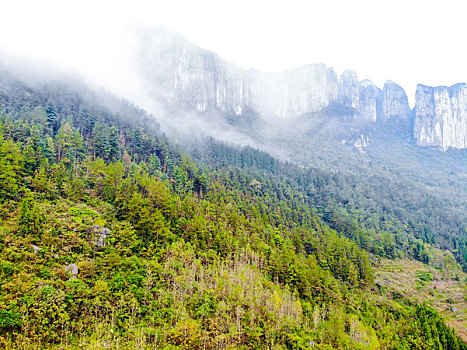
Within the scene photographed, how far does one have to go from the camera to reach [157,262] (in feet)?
142

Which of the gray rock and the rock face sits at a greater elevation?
the gray rock

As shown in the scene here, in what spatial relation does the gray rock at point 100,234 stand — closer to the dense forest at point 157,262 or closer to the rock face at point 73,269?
the dense forest at point 157,262

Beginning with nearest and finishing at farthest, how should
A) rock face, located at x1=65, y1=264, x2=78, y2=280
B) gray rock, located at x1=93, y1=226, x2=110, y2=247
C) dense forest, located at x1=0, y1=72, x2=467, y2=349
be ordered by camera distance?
1. dense forest, located at x1=0, y1=72, x2=467, y2=349
2. rock face, located at x1=65, y1=264, x2=78, y2=280
3. gray rock, located at x1=93, y1=226, x2=110, y2=247

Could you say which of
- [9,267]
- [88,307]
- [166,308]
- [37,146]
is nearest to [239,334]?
[166,308]

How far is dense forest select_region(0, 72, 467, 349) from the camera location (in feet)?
98.1

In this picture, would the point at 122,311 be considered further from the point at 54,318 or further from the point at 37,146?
the point at 37,146

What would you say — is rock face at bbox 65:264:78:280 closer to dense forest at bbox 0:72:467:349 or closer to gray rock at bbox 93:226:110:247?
dense forest at bbox 0:72:467:349

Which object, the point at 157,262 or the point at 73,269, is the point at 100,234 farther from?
the point at 157,262

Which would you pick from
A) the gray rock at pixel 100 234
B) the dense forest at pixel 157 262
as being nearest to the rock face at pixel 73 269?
the dense forest at pixel 157 262

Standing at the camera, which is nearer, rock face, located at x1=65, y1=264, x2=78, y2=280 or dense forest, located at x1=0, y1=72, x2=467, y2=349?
dense forest, located at x1=0, y1=72, x2=467, y2=349

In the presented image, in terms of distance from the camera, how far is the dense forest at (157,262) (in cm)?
2989

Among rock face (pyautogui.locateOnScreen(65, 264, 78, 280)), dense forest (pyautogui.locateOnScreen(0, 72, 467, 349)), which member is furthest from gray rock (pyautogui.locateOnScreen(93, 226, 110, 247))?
rock face (pyautogui.locateOnScreen(65, 264, 78, 280))

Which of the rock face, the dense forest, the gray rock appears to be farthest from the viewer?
the gray rock

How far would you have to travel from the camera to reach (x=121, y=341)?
2859 centimetres
